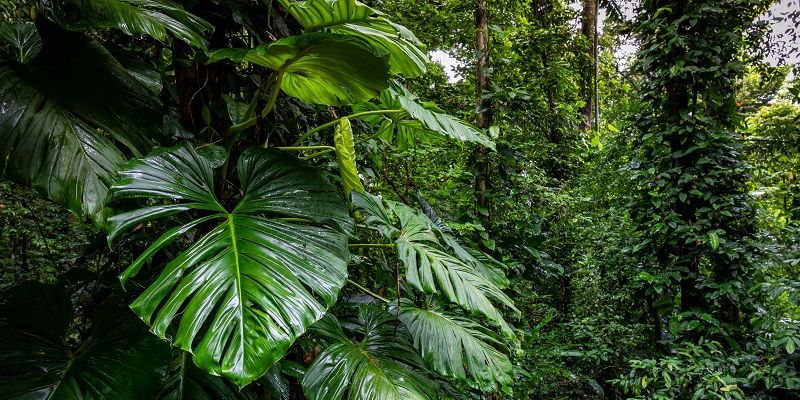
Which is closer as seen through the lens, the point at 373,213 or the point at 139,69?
the point at 139,69

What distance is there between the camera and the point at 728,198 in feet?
8.20

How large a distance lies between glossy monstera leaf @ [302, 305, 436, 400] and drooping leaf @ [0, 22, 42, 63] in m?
1.01

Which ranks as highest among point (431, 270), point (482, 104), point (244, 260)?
point (482, 104)

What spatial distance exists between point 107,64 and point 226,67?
18.6 inches

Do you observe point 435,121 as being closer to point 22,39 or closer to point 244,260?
point 244,260

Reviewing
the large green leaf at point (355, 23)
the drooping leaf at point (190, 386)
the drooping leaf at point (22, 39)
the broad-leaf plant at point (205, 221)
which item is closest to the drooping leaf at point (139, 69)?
the broad-leaf plant at point (205, 221)

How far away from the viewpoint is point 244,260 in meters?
0.89

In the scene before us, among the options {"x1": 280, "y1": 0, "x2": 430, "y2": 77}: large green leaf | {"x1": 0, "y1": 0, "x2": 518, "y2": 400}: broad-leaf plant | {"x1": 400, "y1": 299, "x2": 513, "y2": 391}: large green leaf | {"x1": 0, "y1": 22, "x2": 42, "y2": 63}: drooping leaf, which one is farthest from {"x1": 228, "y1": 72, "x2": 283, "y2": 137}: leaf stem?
{"x1": 400, "y1": 299, "x2": 513, "y2": 391}: large green leaf

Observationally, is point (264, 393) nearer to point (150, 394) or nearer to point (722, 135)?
point (150, 394)

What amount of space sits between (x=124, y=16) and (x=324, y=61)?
44 cm

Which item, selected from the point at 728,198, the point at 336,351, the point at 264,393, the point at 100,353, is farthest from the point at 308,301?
the point at 728,198

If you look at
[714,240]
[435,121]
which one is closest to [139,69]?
[435,121]

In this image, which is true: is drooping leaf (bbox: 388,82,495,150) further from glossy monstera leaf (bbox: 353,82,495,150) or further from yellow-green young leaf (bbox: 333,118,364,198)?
→ yellow-green young leaf (bbox: 333,118,364,198)

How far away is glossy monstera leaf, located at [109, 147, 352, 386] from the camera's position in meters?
0.74
